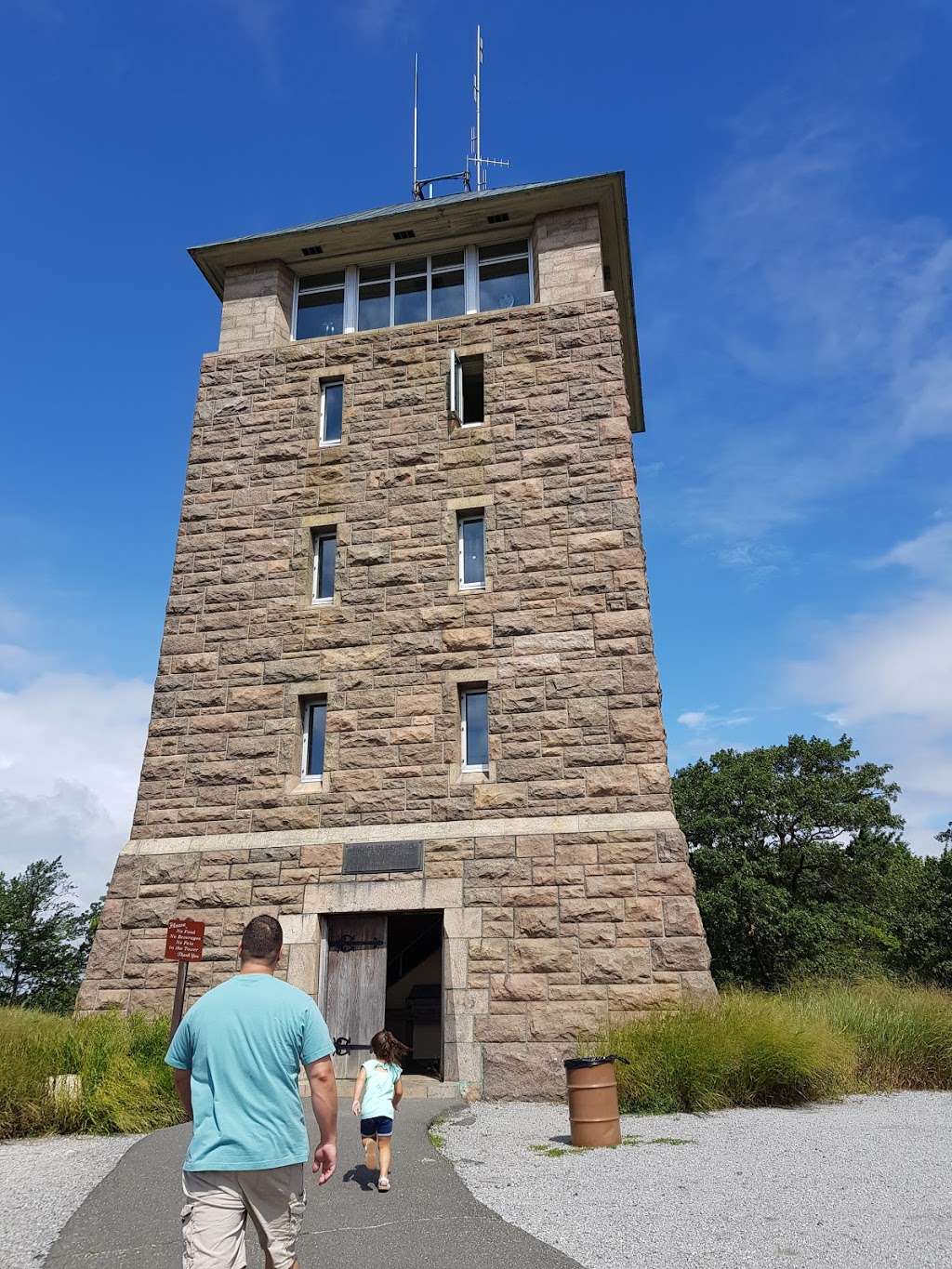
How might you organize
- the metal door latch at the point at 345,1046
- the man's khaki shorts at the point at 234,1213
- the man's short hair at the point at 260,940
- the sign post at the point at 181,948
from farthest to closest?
the metal door latch at the point at 345,1046 → the sign post at the point at 181,948 → the man's short hair at the point at 260,940 → the man's khaki shorts at the point at 234,1213

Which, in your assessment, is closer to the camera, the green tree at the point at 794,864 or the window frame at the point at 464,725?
the window frame at the point at 464,725

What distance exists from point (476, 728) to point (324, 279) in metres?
8.65

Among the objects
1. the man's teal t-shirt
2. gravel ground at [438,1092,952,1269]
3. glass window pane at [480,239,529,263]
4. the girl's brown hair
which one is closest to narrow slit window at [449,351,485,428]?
glass window pane at [480,239,529,263]

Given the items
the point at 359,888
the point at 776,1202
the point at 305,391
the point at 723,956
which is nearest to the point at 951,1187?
the point at 776,1202

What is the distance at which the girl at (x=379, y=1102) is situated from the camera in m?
7.20

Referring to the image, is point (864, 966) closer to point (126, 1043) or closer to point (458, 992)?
point (458, 992)

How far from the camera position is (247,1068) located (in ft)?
12.8

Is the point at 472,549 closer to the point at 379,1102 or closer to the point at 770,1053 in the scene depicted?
the point at 770,1053

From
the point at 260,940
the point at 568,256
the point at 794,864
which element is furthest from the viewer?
the point at 794,864

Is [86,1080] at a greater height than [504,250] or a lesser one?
lesser

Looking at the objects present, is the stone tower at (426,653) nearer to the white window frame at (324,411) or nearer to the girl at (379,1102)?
the white window frame at (324,411)

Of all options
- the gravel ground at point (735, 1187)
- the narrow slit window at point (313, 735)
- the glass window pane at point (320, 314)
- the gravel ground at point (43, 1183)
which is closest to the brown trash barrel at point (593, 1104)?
the gravel ground at point (735, 1187)

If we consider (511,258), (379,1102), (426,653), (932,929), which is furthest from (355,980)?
(932,929)

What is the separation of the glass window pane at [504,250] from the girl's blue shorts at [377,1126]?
1330 cm
